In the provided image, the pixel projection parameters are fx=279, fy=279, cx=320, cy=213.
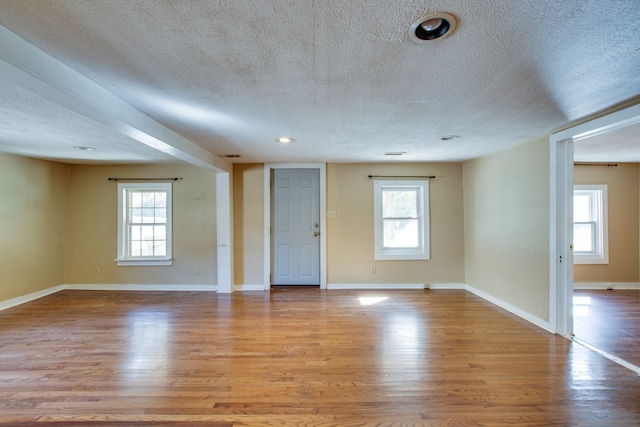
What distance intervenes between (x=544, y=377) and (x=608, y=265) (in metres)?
4.17

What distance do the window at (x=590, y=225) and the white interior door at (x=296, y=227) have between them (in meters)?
4.51

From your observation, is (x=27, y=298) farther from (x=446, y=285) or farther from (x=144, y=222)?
(x=446, y=285)

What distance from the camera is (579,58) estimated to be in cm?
152

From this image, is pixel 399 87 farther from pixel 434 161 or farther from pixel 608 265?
pixel 608 265

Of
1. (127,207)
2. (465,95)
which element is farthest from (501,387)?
(127,207)

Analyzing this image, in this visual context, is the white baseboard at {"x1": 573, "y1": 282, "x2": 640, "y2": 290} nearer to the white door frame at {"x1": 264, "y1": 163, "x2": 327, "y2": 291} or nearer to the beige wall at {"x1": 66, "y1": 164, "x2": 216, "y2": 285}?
the white door frame at {"x1": 264, "y1": 163, "x2": 327, "y2": 291}

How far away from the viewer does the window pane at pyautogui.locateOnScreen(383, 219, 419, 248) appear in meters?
4.92

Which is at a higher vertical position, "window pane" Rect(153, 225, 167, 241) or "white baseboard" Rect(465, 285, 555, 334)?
"window pane" Rect(153, 225, 167, 241)

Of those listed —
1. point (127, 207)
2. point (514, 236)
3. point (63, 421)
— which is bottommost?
point (63, 421)

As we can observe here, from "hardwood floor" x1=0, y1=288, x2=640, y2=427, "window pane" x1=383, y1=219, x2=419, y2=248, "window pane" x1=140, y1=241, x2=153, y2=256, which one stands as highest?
"window pane" x1=383, y1=219, x2=419, y2=248

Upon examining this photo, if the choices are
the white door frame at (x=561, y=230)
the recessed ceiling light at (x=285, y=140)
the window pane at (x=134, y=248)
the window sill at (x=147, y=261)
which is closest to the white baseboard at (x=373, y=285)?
the white door frame at (x=561, y=230)

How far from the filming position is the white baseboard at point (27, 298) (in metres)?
3.85

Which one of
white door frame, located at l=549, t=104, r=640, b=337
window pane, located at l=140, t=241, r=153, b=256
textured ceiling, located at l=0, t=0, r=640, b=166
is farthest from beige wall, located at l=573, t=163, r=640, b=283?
window pane, located at l=140, t=241, r=153, b=256

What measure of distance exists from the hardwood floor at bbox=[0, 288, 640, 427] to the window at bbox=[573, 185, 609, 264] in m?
2.73
